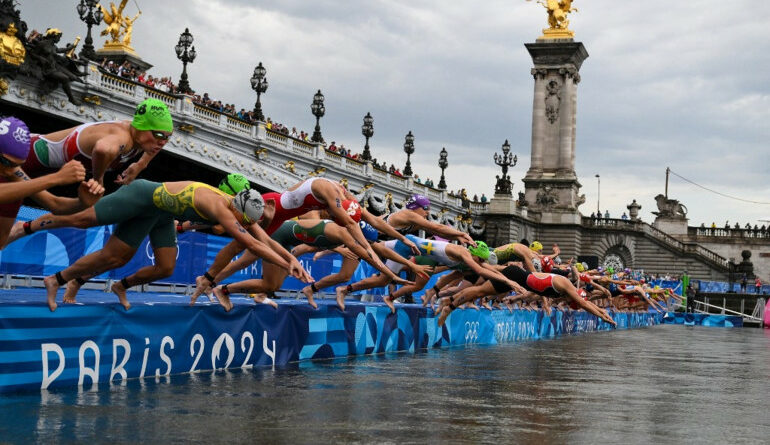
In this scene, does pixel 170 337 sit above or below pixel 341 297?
below

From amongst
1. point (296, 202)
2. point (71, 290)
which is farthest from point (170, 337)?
point (296, 202)

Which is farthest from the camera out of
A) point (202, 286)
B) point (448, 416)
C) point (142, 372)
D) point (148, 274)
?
point (202, 286)

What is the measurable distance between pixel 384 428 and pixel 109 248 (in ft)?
13.5

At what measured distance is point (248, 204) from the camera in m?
9.80

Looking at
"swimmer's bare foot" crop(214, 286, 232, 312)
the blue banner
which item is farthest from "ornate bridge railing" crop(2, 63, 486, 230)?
"swimmer's bare foot" crop(214, 286, 232, 312)

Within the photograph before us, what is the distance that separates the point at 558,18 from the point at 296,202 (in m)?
77.4

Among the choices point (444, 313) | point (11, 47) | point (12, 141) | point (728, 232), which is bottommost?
point (444, 313)

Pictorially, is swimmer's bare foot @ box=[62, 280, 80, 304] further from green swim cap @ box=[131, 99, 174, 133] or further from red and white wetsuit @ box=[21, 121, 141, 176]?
green swim cap @ box=[131, 99, 174, 133]

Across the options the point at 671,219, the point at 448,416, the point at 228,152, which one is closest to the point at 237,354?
the point at 448,416

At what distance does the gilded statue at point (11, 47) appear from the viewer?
31.9 m

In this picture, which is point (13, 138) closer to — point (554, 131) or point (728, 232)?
point (554, 131)

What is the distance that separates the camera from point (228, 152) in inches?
1709

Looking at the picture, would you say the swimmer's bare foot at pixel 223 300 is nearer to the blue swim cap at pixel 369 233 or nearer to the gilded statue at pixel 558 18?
the blue swim cap at pixel 369 233

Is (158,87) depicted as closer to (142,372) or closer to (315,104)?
(315,104)
